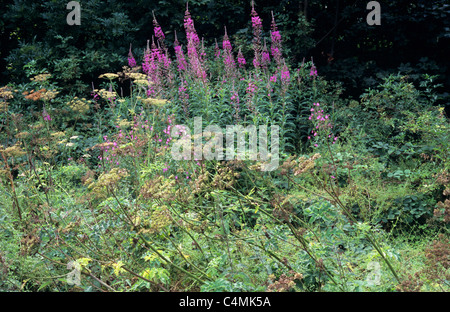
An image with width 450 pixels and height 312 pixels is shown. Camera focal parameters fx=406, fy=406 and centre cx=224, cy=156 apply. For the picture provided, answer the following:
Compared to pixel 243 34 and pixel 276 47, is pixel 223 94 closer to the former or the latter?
pixel 276 47

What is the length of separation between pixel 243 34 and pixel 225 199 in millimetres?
5248

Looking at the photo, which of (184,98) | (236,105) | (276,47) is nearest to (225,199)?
(236,105)

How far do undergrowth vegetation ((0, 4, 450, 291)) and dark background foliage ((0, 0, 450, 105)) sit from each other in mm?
516

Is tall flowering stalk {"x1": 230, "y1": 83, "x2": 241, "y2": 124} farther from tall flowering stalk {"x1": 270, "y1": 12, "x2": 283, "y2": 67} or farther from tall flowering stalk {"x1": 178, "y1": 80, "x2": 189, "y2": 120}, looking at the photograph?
tall flowering stalk {"x1": 270, "y1": 12, "x2": 283, "y2": 67}

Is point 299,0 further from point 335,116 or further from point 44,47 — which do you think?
point 44,47

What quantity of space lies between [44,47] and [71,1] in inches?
38.7

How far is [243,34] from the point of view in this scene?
770 centimetres

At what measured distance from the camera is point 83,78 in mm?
7688

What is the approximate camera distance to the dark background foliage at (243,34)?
7.30 m

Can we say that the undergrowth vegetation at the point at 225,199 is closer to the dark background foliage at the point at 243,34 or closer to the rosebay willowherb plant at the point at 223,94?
the rosebay willowherb plant at the point at 223,94

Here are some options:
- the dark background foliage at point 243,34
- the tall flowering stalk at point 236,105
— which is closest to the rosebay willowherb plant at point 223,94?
the tall flowering stalk at point 236,105

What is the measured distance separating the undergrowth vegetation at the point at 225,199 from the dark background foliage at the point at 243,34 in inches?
20.3

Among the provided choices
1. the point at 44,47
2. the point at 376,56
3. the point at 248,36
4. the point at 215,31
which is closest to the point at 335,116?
the point at 248,36
